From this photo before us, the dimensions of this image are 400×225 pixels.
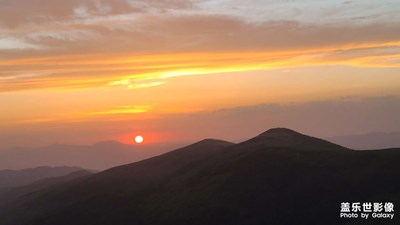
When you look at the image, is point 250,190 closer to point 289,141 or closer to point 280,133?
point 289,141

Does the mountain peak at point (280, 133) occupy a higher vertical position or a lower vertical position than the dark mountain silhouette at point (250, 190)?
higher

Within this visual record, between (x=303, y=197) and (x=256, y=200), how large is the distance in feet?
26.9

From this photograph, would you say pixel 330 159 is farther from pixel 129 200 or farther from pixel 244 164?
pixel 129 200

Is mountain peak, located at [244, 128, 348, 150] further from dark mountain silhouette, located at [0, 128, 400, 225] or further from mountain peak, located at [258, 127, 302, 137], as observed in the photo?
dark mountain silhouette, located at [0, 128, 400, 225]

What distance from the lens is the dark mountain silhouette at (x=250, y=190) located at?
62750 millimetres

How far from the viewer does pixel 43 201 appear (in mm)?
123875

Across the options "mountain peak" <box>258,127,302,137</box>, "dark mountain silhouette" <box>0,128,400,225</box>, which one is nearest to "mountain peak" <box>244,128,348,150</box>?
"mountain peak" <box>258,127,302,137</box>

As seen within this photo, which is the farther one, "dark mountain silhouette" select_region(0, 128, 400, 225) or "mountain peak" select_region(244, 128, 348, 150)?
"mountain peak" select_region(244, 128, 348, 150)

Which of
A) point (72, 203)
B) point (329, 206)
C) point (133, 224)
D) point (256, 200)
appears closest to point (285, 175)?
point (256, 200)

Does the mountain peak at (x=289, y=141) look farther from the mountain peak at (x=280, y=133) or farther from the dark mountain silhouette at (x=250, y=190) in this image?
the dark mountain silhouette at (x=250, y=190)

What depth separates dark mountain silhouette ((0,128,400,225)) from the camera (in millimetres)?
62750

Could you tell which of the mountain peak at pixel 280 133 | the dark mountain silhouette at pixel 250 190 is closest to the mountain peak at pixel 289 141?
the mountain peak at pixel 280 133

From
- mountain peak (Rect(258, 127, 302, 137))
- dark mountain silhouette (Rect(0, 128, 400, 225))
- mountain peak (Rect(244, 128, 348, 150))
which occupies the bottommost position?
dark mountain silhouette (Rect(0, 128, 400, 225))

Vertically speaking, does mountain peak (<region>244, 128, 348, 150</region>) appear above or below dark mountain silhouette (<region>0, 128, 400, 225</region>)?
above
